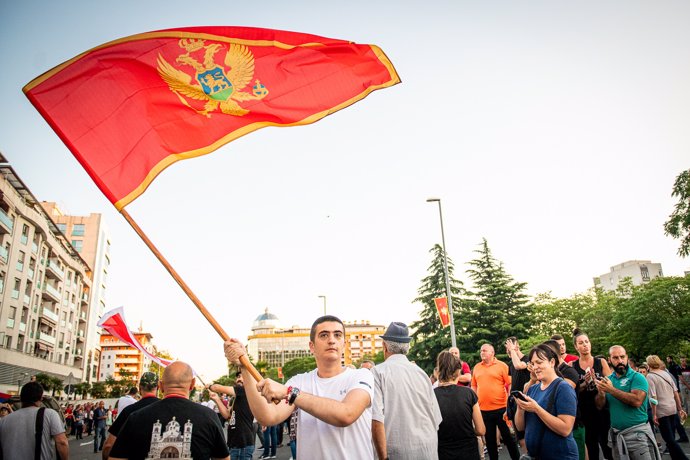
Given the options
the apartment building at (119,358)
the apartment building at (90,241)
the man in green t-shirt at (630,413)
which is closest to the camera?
the man in green t-shirt at (630,413)

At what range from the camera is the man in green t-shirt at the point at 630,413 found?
18.7 ft

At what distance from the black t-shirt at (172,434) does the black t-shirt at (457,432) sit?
2.62m

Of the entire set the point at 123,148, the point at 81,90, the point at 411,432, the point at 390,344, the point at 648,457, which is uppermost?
the point at 81,90

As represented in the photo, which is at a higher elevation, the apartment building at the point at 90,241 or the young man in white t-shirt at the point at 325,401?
the apartment building at the point at 90,241

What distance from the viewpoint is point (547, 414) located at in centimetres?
457

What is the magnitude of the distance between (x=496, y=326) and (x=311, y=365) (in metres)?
87.8

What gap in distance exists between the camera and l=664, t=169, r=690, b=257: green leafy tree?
1033 inches

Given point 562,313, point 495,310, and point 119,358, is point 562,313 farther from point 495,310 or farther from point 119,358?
point 119,358

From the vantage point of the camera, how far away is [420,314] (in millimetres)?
44094

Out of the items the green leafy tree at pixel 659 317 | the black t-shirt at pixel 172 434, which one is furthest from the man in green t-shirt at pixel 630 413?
the green leafy tree at pixel 659 317

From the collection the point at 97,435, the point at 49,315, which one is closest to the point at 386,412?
the point at 97,435

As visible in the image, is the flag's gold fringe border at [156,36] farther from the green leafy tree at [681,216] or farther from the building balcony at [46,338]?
the building balcony at [46,338]

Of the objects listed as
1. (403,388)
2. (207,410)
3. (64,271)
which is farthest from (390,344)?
(64,271)

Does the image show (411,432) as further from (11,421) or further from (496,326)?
(496,326)
